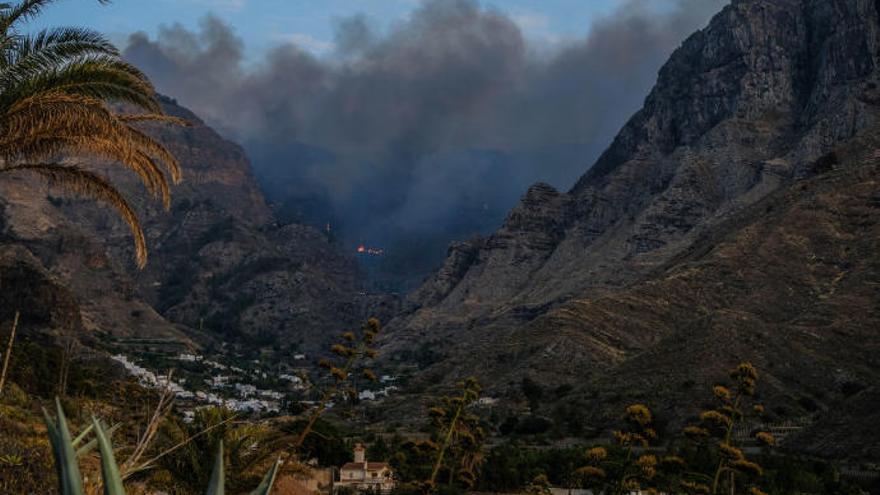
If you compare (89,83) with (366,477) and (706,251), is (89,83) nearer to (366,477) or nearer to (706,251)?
(366,477)

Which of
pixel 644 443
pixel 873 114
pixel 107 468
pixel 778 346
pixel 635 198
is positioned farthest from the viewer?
pixel 635 198

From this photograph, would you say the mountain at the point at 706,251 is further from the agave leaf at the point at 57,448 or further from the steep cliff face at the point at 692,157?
the agave leaf at the point at 57,448

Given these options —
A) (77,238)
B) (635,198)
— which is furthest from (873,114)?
(77,238)

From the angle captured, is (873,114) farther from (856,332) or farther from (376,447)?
(376,447)

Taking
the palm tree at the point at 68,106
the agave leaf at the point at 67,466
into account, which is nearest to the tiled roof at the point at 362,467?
the palm tree at the point at 68,106

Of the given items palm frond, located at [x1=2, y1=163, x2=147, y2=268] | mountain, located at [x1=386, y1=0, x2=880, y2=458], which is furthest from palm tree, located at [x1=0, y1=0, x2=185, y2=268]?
mountain, located at [x1=386, y1=0, x2=880, y2=458]
